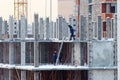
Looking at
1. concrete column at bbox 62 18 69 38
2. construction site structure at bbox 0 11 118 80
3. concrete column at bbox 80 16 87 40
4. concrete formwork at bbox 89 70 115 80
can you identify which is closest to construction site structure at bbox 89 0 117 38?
concrete column at bbox 62 18 69 38

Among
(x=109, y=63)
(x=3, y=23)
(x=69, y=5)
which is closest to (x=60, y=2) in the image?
(x=69, y=5)

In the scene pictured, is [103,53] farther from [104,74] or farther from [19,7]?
[19,7]

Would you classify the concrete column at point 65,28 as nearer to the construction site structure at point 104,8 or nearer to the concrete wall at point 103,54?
the concrete wall at point 103,54

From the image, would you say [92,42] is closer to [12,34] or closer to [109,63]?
[109,63]

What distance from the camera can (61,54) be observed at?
66.0ft

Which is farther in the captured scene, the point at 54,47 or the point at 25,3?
the point at 25,3

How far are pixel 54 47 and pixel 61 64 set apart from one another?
104 cm

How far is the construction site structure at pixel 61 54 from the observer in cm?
1886

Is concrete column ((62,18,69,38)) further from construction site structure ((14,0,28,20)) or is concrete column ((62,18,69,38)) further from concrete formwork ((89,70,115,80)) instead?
construction site structure ((14,0,28,20))

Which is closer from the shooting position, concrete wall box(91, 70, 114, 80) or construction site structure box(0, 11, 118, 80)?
construction site structure box(0, 11, 118, 80)

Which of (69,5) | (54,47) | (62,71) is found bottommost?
(62,71)

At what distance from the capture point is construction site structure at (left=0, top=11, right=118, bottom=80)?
742 inches

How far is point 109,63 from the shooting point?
1898 centimetres

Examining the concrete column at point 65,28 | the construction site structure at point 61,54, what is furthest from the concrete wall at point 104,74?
the concrete column at point 65,28
